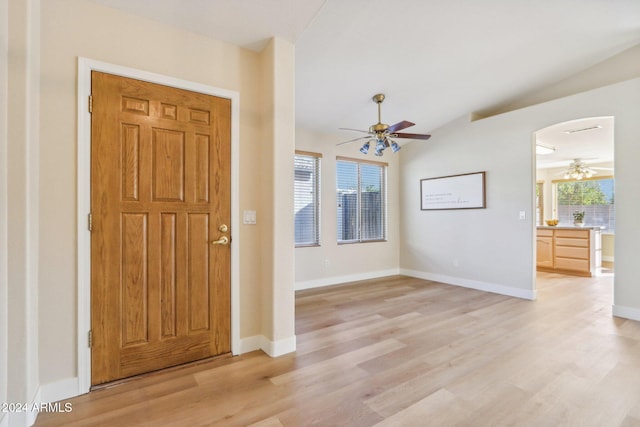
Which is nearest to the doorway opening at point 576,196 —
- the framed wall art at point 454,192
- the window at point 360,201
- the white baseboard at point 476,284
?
the framed wall art at point 454,192

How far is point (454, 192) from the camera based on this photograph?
5.04 m

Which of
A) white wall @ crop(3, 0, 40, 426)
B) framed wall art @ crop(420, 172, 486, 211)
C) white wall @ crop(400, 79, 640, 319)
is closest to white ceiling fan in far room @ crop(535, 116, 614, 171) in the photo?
white wall @ crop(400, 79, 640, 319)

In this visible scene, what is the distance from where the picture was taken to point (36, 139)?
178 cm

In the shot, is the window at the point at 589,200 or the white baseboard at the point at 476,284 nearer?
the white baseboard at the point at 476,284

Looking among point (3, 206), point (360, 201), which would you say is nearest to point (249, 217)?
point (3, 206)

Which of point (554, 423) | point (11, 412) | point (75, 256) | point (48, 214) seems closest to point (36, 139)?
point (48, 214)

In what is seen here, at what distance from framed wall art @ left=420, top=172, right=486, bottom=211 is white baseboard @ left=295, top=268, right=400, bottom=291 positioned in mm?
1372

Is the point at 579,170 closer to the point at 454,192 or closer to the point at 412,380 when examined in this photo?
the point at 454,192

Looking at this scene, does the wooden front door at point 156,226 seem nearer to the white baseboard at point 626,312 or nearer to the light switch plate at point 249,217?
the light switch plate at point 249,217

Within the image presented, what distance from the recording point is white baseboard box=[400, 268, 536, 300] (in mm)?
4203

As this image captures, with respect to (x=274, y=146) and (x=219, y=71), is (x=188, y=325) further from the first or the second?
(x=219, y=71)

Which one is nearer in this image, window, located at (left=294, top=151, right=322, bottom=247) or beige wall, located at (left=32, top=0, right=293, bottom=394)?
beige wall, located at (left=32, top=0, right=293, bottom=394)

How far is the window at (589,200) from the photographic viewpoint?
7.53m

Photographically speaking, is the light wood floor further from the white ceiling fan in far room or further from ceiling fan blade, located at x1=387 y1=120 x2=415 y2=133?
the white ceiling fan in far room
